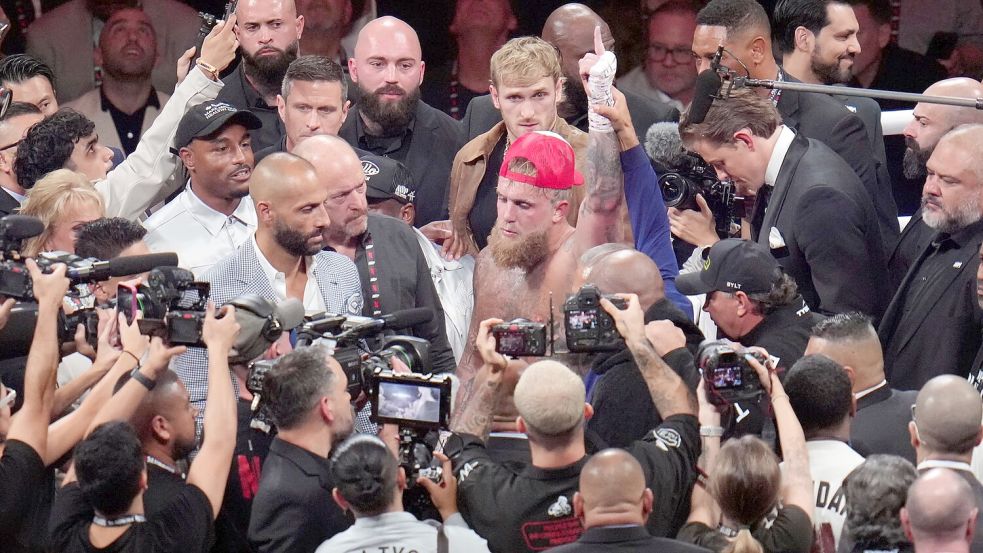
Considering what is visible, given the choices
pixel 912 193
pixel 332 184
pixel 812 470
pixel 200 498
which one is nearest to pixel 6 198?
pixel 332 184

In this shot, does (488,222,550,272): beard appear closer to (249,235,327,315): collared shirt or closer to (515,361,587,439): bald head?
(249,235,327,315): collared shirt

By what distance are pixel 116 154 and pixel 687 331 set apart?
122 inches

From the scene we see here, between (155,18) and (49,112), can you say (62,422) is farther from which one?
(155,18)

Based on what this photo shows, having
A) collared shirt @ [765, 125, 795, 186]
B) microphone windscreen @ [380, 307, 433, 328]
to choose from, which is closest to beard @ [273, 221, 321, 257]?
microphone windscreen @ [380, 307, 433, 328]

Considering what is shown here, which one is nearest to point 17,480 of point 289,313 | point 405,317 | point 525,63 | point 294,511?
point 294,511

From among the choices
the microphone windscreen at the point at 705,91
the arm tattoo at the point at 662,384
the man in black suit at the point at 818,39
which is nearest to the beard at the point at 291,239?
the arm tattoo at the point at 662,384

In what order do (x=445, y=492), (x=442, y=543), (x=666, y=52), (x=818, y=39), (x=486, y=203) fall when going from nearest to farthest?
(x=442, y=543)
(x=445, y=492)
(x=486, y=203)
(x=818, y=39)
(x=666, y=52)

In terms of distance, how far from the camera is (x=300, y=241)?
4.72m

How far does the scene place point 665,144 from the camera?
5.97 meters

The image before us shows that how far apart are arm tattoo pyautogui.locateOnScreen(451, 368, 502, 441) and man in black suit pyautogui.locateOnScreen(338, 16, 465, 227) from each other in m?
1.77

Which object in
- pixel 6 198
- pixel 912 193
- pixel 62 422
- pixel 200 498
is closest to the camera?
pixel 200 498

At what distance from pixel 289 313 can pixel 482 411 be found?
58 centimetres

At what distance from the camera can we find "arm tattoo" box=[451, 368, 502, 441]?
13.7ft

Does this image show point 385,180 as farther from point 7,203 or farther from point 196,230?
point 7,203
